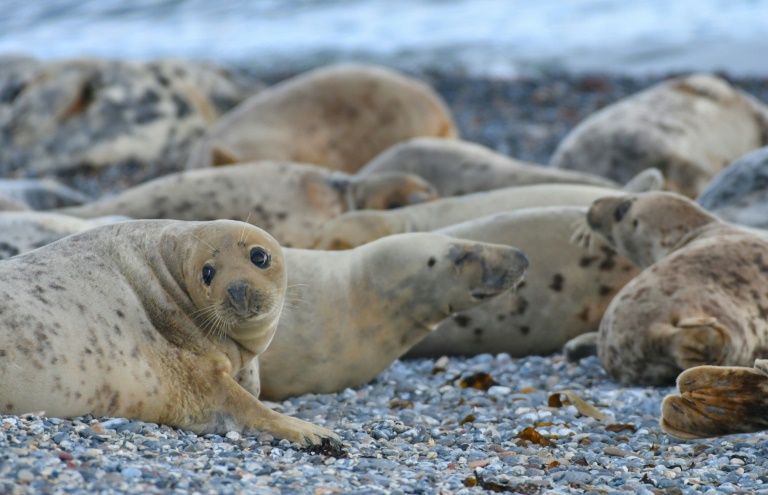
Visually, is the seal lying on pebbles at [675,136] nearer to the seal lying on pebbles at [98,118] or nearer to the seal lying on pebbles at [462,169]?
the seal lying on pebbles at [462,169]

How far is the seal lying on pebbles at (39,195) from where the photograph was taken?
685 cm

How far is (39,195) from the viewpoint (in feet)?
22.9

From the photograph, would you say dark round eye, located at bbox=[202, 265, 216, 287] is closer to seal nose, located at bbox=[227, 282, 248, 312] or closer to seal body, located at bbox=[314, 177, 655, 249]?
seal nose, located at bbox=[227, 282, 248, 312]

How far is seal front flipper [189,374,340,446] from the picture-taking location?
3152mm

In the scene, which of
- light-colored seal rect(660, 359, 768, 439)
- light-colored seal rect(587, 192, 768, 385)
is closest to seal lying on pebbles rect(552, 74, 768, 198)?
light-colored seal rect(587, 192, 768, 385)

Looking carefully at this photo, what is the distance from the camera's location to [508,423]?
362 cm

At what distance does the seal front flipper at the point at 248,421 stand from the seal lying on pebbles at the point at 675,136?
460 centimetres

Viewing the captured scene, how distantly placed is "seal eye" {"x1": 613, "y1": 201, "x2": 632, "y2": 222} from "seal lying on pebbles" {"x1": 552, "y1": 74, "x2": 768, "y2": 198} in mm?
2593

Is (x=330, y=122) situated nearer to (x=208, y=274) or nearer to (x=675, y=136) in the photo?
(x=675, y=136)

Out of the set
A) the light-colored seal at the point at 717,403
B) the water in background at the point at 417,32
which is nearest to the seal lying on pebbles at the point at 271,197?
the light-colored seal at the point at 717,403

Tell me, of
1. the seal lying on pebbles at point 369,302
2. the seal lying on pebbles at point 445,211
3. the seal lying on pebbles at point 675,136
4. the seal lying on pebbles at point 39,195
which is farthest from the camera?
the seal lying on pebbles at point 675,136

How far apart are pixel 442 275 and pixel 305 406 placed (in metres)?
0.72

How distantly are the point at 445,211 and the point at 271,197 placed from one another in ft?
3.27

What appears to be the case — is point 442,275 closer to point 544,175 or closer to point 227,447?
point 227,447
